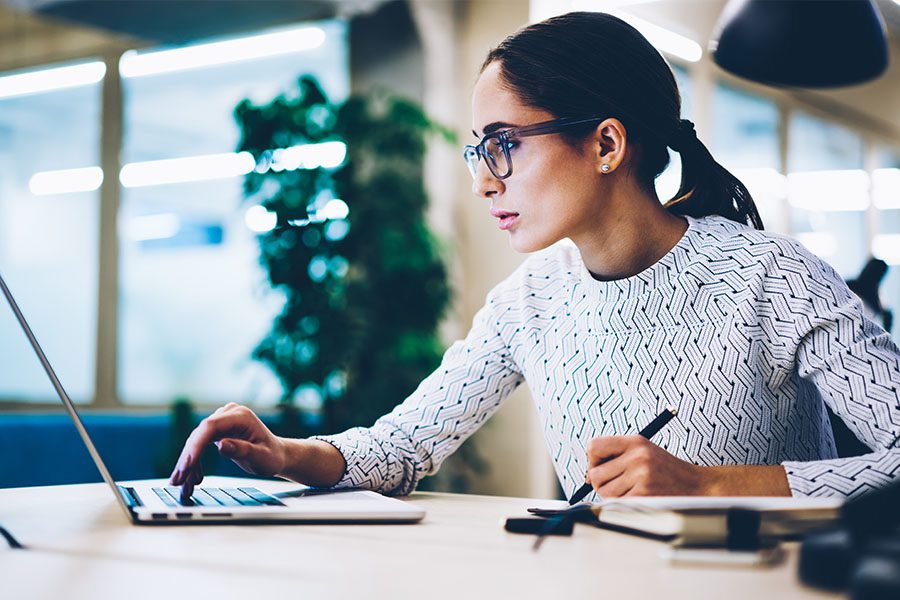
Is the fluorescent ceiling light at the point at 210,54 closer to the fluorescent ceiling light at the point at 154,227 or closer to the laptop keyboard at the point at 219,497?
the fluorescent ceiling light at the point at 154,227

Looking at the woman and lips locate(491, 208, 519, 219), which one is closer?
the woman

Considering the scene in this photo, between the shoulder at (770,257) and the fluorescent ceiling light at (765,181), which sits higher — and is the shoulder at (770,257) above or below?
below

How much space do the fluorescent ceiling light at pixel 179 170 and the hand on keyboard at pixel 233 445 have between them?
12.7ft

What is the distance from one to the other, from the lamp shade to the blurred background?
96.9 inches

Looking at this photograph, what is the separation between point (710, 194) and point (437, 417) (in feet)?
1.78

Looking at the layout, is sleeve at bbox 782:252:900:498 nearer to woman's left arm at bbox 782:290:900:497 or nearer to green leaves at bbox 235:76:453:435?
woman's left arm at bbox 782:290:900:497

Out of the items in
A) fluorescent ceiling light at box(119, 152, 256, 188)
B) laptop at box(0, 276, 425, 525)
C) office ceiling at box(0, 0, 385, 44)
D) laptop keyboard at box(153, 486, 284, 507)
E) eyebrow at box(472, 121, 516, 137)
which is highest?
office ceiling at box(0, 0, 385, 44)

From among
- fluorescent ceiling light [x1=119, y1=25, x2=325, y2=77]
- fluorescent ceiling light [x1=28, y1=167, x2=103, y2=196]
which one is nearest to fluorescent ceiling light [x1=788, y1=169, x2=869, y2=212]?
fluorescent ceiling light [x1=119, y1=25, x2=325, y2=77]

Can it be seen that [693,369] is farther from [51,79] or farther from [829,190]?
[829,190]

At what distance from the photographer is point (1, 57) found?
495 centimetres

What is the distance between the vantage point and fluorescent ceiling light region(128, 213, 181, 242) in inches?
194

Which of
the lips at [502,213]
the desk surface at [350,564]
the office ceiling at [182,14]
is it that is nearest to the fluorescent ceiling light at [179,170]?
the office ceiling at [182,14]

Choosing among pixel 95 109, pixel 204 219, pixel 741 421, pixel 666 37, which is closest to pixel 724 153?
pixel 666 37

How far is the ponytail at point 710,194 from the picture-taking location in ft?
4.73
